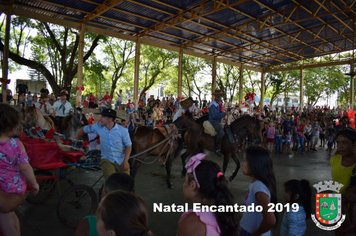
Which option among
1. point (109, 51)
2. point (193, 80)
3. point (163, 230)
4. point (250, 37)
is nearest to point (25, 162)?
point (163, 230)

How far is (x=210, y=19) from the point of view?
59.0ft

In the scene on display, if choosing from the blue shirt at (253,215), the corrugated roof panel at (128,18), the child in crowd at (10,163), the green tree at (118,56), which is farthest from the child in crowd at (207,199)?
the green tree at (118,56)

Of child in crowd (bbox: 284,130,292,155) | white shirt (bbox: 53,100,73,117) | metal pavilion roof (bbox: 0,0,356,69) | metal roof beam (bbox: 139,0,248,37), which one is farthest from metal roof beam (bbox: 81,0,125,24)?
child in crowd (bbox: 284,130,292,155)

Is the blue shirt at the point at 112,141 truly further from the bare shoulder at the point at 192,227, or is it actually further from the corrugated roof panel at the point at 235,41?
the corrugated roof panel at the point at 235,41

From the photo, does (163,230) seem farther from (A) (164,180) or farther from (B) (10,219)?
(A) (164,180)

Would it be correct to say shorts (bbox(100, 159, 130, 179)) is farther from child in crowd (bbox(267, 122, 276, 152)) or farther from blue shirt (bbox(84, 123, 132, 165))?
child in crowd (bbox(267, 122, 276, 152))

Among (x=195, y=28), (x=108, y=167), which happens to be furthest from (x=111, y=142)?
(x=195, y=28)

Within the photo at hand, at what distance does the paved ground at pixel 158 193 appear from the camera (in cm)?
448

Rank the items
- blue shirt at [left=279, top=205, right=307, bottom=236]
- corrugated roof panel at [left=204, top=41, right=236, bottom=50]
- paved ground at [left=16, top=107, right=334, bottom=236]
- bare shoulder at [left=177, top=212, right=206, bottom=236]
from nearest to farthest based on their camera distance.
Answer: bare shoulder at [left=177, top=212, right=206, bottom=236], blue shirt at [left=279, top=205, right=307, bottom=236], paved ground at [left=16, top=107, right=334, bottom=236], corrugated roof panel at [left=204, top=41, right=236, bottom=50]

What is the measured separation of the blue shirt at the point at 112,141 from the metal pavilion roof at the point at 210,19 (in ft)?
37.2

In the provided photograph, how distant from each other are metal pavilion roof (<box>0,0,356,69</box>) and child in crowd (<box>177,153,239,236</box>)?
13.8 metres

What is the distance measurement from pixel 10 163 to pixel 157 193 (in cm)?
449

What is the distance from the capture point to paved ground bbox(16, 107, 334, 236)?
4.48 metres

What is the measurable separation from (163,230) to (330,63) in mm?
29446
